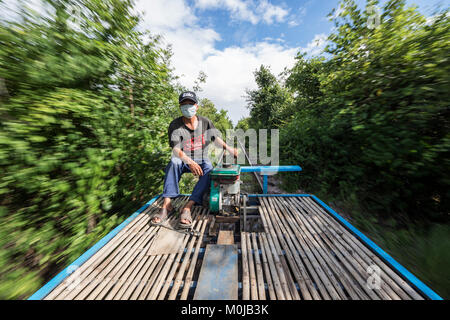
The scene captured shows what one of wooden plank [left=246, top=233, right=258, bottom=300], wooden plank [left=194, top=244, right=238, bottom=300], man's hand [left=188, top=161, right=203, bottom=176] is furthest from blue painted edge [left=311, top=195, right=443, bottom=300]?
man's hand [left=188, top=161, right=203, bottom=176]

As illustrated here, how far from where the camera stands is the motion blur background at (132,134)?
1.16 metres

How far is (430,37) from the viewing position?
1.94m

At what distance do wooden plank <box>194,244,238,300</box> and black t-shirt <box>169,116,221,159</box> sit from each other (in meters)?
1.46

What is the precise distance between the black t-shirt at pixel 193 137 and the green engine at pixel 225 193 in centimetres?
63

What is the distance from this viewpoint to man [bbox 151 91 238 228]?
91.4 inches

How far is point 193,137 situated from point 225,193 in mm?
1063

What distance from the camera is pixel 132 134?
6.96ft

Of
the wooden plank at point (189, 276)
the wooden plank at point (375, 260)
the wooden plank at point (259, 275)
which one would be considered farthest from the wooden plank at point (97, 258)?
the wooden plank at point (375, 260)

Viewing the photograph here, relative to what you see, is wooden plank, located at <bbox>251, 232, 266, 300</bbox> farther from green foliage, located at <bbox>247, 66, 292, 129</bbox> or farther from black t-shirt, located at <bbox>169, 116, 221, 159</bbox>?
green foliage, located at <bbox>247, 66, 292, 129</bbox>

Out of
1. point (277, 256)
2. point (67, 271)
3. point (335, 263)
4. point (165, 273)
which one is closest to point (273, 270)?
point (277, 256)

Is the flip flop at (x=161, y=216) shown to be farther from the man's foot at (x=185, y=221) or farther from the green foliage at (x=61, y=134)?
the green foliage at (x=61, y=134)

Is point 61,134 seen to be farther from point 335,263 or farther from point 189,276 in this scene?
point 335,263
